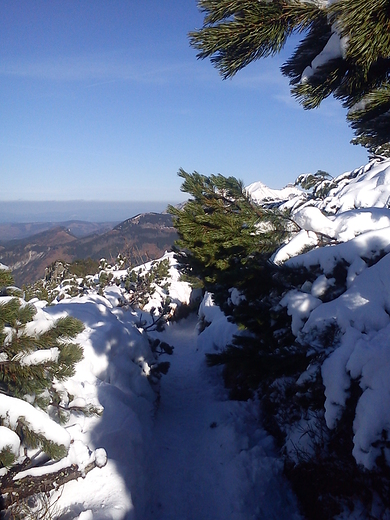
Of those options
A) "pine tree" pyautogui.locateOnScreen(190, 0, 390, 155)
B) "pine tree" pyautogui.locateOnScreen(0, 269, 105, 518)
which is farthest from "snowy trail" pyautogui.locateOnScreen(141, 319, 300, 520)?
"pine tree" pyautogui.locateOnScreen(190, 0, 390, 155)

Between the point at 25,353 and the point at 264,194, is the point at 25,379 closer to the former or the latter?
the point at 25,353

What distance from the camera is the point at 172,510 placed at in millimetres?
4973

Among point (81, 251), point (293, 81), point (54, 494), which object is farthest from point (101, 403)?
point (81, 251)

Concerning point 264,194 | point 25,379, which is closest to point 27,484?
point 25,379

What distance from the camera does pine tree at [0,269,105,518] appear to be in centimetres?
302

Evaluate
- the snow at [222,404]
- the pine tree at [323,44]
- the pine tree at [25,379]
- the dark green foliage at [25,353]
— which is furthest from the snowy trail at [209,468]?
the pine tree at [323,44]

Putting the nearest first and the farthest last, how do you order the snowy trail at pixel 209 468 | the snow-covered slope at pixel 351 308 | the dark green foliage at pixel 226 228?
the snow-covered slope at pixel 351 308, the dark green foliage at pixel 226 228, the snowy trail at pixel 209 468

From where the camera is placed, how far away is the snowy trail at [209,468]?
4883 millimetres

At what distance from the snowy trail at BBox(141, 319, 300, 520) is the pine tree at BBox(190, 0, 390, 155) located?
5431mm

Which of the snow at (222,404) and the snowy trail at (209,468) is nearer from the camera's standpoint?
the snow at (222,404)

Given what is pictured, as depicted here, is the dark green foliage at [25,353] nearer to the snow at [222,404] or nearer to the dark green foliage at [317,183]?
the snow at [222,404]

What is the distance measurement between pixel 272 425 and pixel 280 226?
4452 millimetres

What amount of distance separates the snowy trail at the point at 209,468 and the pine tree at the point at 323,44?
5.43 metres

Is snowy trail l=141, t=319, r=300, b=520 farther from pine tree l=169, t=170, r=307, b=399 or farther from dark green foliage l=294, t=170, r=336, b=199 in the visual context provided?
dark green foliage l=294, t=170, r=336, b=199
